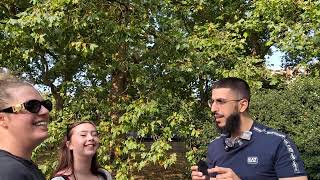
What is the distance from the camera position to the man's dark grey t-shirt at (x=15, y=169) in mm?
1785

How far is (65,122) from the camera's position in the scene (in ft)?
24.1

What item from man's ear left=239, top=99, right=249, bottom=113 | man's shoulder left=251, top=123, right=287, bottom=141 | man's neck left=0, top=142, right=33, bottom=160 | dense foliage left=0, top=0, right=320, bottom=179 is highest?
dense foliage left=0, top=0, right=320, bottom=179

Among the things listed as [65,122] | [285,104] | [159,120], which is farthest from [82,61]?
[285,104]

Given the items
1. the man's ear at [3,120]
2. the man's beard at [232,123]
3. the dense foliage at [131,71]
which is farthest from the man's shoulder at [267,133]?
the dense foliage at [131,71]

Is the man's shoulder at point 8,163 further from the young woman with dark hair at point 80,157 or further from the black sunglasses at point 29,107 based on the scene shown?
the young woman with dark hair at point 80,157

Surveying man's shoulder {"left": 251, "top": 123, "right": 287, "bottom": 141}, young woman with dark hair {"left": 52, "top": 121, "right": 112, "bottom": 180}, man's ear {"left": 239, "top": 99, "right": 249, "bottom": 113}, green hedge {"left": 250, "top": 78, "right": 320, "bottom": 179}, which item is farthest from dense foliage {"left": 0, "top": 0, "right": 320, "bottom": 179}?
man's shoulder {"left": 251, "top": 123, "right": 287, "bottom": 141}

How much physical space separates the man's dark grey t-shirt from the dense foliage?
4.55m

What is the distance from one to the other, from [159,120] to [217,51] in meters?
2.70

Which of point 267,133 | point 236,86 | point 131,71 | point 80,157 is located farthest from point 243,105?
point 131,71

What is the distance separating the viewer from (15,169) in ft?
5.94

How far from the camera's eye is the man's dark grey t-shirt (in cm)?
179

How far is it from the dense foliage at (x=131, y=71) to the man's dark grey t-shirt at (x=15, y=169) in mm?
4554

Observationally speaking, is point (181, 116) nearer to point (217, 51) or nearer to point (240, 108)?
point (217, 51)

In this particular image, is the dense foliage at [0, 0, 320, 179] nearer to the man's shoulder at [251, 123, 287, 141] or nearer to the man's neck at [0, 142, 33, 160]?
the man's shoulder at [251, 123, 287, 141]
